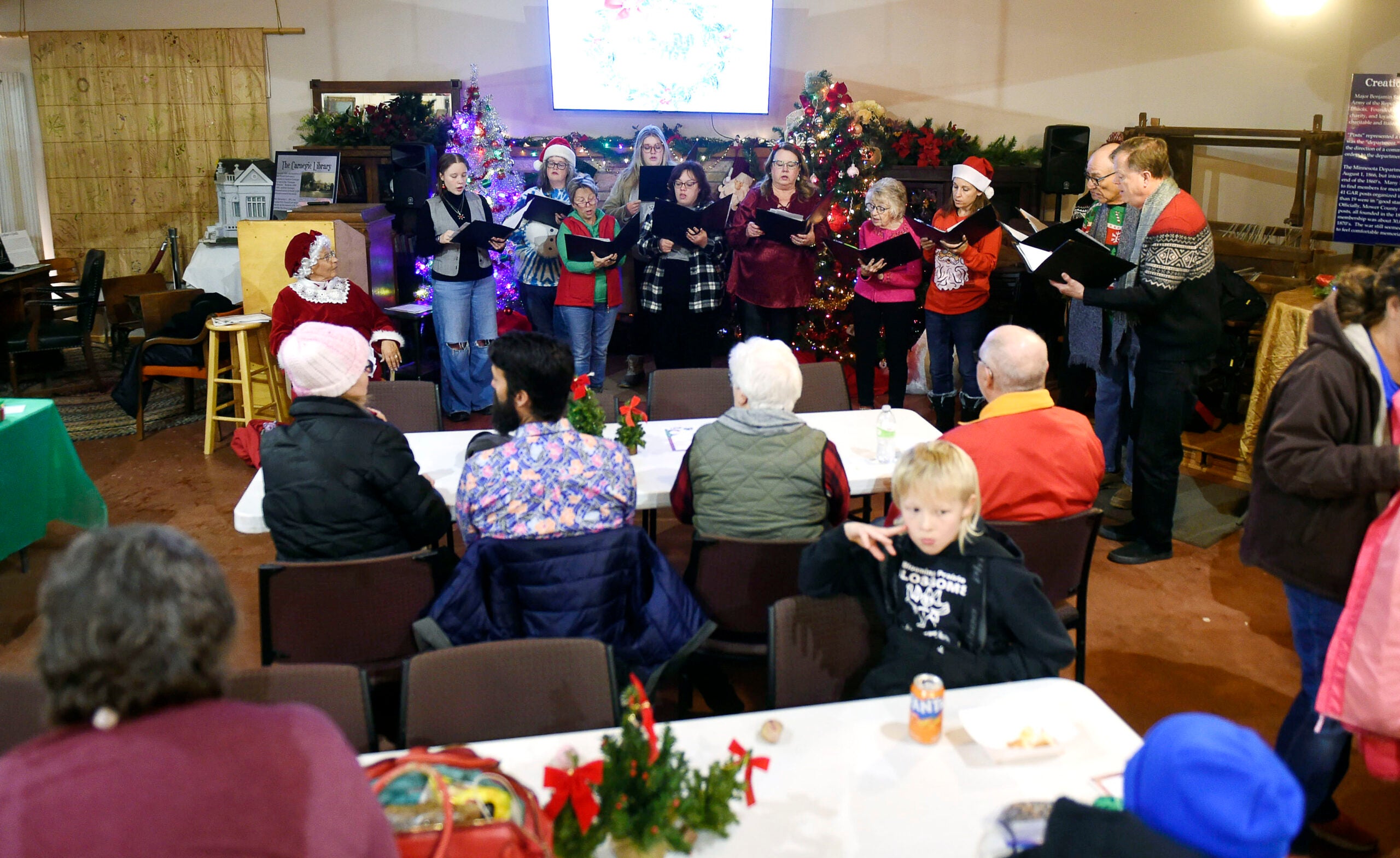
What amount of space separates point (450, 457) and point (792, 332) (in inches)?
115

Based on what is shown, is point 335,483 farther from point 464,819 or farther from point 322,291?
point 322,291

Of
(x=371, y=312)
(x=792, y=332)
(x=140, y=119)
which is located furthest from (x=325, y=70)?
(x=792, y=332)

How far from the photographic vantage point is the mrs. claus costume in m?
4.94

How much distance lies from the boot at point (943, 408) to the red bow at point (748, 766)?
4100 mm

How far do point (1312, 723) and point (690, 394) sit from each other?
251cm

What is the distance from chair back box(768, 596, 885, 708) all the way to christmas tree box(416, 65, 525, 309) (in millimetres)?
5548

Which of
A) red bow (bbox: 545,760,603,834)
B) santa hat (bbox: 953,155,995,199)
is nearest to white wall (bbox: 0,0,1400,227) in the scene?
santa hat (bbox: 953,155,995,199)

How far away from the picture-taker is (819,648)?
2342mm

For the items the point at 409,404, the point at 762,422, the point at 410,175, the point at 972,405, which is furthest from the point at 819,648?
the point at 410,175

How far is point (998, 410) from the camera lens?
303 cm

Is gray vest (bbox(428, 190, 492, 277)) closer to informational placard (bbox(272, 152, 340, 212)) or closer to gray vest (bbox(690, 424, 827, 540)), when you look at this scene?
informational placard (bbox(272, 152, 340, 212))

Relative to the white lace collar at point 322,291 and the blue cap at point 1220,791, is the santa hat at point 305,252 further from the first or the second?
the blue cap at point 1220,791

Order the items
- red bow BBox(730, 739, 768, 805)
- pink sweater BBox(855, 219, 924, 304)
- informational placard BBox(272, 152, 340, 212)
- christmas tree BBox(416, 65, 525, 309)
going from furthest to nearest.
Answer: informational placard BBox(272, 152, 340, 212) → christmas tree BBox(416, 65, 525, 309) → pink sweater BBox(855, 219, 924, 304) → red bow BBox(730, 739, 768, 805)

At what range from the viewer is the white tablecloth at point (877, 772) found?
170cm
